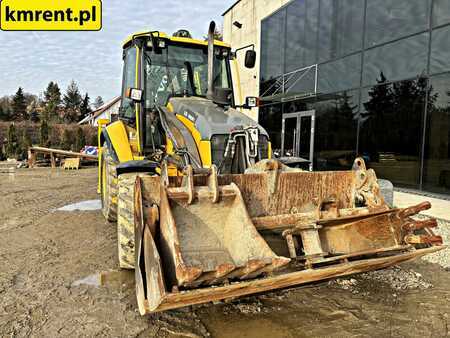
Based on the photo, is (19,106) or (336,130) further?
(19,106)

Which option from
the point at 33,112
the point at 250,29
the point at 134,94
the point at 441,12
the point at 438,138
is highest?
the point at 250,29

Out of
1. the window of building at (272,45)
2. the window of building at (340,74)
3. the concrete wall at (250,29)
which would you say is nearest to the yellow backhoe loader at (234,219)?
the window of building at (340,74)

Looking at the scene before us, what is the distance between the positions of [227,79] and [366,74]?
6036mm

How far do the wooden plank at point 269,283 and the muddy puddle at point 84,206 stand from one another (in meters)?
5.03

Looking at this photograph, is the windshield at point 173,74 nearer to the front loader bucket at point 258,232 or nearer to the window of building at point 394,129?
the front loader bucket at point 258,232

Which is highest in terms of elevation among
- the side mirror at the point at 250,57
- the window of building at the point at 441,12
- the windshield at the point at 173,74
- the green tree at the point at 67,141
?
the window of building at the point at 441,12

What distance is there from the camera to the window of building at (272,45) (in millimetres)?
14080

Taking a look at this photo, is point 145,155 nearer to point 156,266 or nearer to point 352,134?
point 156,266

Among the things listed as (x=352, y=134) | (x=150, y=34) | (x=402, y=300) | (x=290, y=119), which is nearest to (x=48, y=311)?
(x=402, y=300)

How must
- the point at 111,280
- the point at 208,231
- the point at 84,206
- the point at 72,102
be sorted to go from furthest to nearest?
the point at 72,102 < the point at 84,206 < the point at 111,280 < the point at 208,231

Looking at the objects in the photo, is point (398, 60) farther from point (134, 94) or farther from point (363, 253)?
point (363, 253)


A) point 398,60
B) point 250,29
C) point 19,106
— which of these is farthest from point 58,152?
point 19,106

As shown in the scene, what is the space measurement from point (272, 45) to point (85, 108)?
51020mm

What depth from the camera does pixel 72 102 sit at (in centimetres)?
5859
